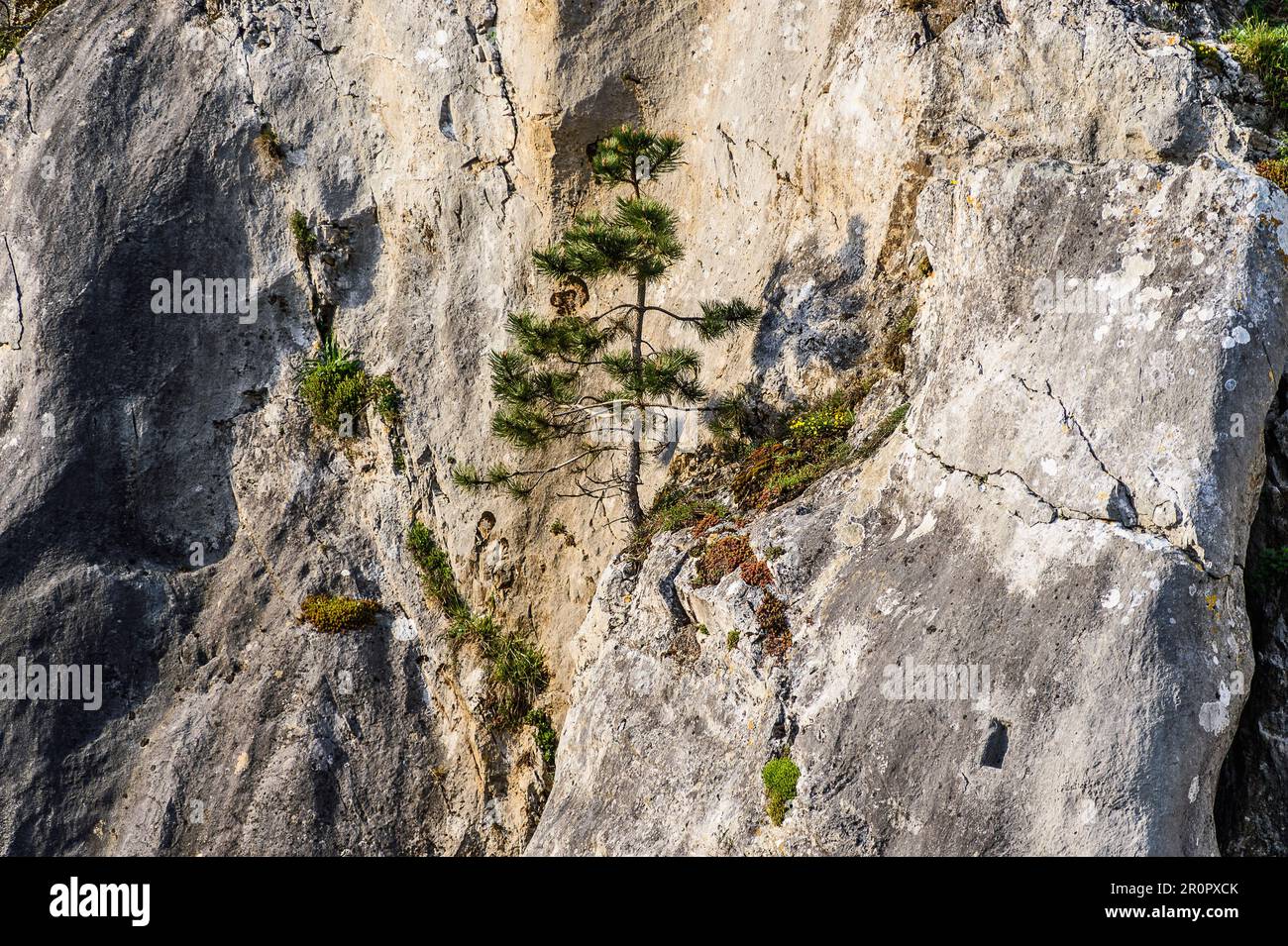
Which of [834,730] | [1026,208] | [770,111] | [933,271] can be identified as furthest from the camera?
[770,111]

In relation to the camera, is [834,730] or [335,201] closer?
[834,730]

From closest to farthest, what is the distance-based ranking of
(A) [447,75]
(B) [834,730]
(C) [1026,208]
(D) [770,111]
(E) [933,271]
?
(B) [834,730] < (C) [1026,208] < (E) [933,271] < (D) [770,111] < (A) [447,75]

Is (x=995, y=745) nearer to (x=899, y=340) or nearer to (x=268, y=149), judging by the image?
(x=899, y=340)

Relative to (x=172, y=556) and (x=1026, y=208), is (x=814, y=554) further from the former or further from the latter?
(x=172, y=556)

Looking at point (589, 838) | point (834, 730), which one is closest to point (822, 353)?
point (834, 730)

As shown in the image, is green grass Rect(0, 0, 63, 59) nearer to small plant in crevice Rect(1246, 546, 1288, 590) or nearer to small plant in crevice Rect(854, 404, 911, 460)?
small plant in crevice Rect(854, 404, 911, 460)

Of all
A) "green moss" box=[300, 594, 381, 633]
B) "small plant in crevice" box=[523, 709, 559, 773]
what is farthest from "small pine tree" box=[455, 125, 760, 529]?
"small plant in crevice" box=[523, 709, 559, 773]

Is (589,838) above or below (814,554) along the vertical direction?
below
